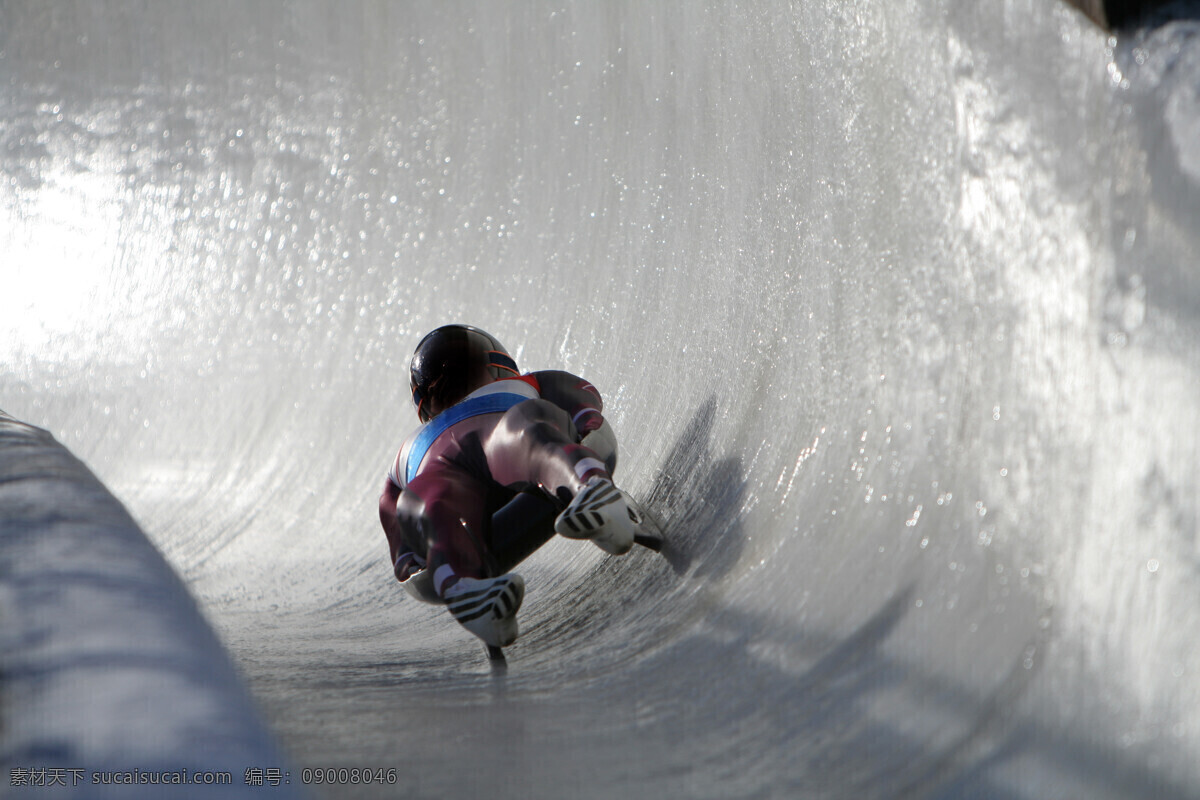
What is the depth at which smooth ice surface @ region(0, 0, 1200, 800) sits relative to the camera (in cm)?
93

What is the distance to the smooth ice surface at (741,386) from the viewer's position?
3.04 feet

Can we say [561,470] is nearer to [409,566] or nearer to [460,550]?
[460,550]

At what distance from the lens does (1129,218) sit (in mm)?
1001

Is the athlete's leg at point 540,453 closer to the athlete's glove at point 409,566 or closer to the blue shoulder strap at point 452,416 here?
the blue shoulder strap at point 452,416

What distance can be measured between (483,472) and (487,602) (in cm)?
25

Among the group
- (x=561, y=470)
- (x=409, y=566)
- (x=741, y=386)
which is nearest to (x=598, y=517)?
(x=561, y=470)

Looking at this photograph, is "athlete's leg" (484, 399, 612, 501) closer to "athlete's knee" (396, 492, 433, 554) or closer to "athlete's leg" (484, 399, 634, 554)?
"athlete's leg" (484, 399, 634, 554)

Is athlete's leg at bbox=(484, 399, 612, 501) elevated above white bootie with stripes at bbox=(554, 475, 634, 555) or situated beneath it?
elevated above

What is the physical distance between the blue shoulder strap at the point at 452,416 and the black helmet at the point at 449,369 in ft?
0.15

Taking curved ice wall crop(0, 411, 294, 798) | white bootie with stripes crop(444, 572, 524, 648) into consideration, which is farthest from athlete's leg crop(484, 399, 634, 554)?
curved ice wall crop(0, 411, 294, 798)

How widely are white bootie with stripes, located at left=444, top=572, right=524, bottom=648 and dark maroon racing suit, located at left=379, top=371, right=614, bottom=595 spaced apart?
24 mm

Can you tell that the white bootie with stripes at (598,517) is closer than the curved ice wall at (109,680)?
No

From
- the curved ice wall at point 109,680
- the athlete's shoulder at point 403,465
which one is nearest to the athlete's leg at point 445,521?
the athlete's shoulder at point 403,465

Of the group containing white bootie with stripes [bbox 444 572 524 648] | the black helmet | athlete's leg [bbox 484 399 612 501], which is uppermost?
the black helmet
